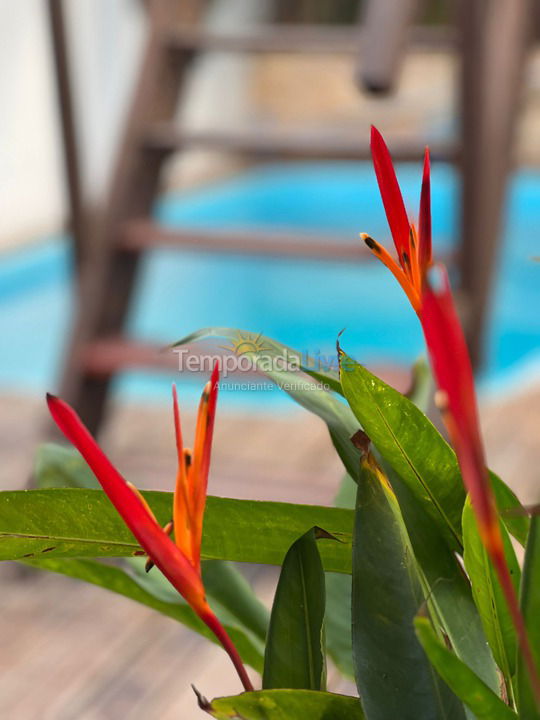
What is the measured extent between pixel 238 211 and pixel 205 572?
251 inches

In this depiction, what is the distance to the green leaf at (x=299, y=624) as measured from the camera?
0.34 metres

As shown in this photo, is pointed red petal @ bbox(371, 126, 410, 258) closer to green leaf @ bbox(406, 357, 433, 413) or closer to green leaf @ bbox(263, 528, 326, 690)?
green leaf @ bbox(263, 528, 326, 690)

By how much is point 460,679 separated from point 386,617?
5cm

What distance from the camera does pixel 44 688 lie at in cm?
164

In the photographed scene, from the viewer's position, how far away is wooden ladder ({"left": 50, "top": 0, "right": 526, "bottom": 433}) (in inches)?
84.3

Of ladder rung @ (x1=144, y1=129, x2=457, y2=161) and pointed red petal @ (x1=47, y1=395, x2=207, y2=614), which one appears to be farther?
ladder rung @ (x1=144, y1=129, x2=457, y2=161)

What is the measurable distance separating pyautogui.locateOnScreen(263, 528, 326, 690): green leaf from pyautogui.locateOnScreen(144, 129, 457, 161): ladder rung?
178 cm

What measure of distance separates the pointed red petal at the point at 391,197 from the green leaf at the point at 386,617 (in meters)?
0.07

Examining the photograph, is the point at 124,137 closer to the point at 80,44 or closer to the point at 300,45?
the point at 300,45

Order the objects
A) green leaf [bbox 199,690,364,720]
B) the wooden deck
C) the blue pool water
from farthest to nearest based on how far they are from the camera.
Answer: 1. the blue pool water
2. the wooden deck
3. green leaf [bbox 199,690,364,720]

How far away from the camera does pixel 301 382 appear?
0.42 meters

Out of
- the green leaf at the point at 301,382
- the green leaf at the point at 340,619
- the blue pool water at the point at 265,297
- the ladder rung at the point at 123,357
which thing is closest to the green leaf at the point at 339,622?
the green leaf at the point at 340,619

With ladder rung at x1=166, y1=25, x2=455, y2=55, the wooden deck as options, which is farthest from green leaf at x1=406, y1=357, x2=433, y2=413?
ladder rung at x1=166, y1=25, x2=455, y2=55

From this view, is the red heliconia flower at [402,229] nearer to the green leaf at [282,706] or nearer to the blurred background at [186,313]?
the green leaf at [282,706]
